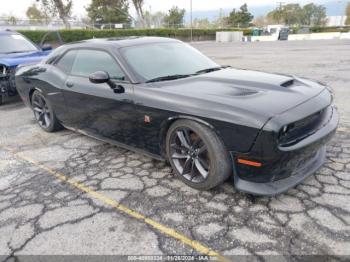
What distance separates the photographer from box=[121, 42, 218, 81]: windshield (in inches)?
130

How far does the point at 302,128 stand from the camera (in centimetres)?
252

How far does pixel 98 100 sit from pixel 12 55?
15.0 ft

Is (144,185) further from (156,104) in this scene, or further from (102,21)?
(102,21)

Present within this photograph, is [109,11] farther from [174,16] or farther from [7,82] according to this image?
[7,82]

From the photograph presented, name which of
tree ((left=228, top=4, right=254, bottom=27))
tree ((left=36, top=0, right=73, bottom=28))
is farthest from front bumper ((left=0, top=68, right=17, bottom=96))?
tree ((left=228, top=4, right=254, bottom=27))

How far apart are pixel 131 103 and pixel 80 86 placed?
3.34 ft

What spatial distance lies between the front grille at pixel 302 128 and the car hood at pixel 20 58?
5.49 metres

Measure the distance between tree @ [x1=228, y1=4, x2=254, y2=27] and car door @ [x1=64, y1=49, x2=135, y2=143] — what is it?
77613mm

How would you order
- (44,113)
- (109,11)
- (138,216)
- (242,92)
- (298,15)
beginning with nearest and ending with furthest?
(138,216) < (242,92) < (44,113) < (109,11) < (298,15)

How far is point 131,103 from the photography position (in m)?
3.15

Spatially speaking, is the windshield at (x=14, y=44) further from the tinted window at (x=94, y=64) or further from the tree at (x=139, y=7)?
the tree at (x=139, y=7)

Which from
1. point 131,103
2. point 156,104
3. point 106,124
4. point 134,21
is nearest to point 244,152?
point 156,104

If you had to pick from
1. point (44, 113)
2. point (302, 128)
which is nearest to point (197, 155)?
point (302, 128)

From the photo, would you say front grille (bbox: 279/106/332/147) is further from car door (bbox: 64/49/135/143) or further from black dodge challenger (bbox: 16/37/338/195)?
car door (bbox: 64/49/135/143)
